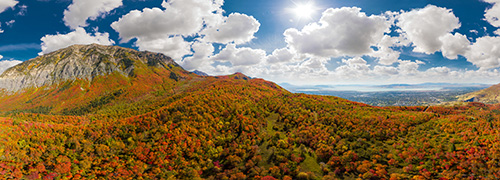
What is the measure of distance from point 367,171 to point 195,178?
8468 cm

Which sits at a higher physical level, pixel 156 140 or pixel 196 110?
pixel 196 110

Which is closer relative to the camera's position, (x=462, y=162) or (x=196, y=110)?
(x=462, y=162)

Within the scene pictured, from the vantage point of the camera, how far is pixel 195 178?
8938 centimetres

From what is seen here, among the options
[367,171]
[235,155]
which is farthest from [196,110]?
[367,171]

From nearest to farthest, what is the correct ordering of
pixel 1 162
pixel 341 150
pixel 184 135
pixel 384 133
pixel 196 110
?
1. pixel 1 162
2. pixel 341 150
3. pixel 384 133
4. pixel 184 135
5. pixel 196 110

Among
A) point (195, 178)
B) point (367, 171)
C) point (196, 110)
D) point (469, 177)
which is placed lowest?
point (195, 178)

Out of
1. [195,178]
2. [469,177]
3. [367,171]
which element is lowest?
[195,178]

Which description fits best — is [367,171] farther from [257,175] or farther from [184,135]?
[184,135]

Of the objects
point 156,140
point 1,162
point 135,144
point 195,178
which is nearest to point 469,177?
point 195,178

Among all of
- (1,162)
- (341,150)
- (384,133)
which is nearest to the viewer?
(1,162)

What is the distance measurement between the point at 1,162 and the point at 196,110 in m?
101

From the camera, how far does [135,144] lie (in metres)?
112

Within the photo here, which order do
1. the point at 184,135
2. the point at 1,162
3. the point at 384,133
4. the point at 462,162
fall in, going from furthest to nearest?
the point at 184,135 → the point at 384,133 → the point at 1,162 → the point at 462,162

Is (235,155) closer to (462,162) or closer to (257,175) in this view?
(257,175)
